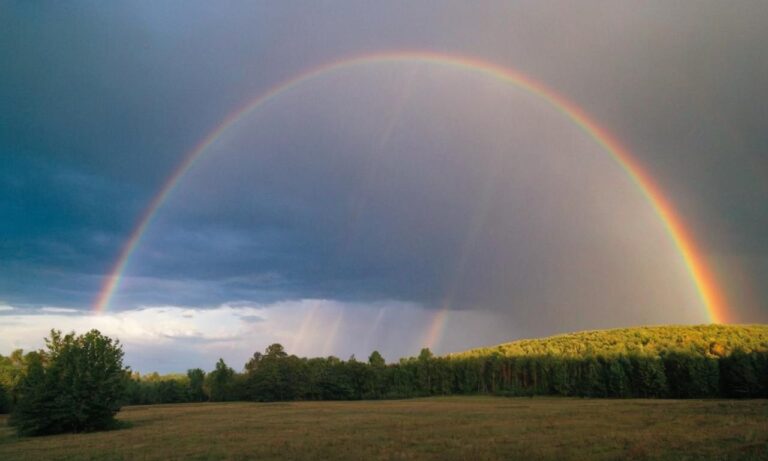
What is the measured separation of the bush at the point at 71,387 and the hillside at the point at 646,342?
9576cm

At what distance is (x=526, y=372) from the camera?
13350 cm

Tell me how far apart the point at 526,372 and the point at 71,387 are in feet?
343

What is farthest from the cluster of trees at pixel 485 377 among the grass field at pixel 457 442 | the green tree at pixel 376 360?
the grass field at pixel 457 442

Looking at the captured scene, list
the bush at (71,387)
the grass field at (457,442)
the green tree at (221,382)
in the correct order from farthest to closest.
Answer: the green tree at (221,382)
the bush at (71,387)
the grass field at (457,442)

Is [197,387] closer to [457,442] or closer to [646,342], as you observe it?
[646,342]

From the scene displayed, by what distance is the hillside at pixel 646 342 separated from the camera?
112875mm

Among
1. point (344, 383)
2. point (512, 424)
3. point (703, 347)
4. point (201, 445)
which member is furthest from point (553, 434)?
point (344, 383)

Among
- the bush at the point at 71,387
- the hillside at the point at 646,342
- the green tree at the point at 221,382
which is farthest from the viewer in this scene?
the green tree at the point at 221,382

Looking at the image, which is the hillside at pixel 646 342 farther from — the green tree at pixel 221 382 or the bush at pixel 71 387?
the bush at pixel 71 387

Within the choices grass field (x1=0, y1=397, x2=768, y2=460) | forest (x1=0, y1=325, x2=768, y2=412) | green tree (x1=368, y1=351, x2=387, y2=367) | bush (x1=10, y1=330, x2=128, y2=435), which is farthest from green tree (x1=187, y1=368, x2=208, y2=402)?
grass field (x1=0, y1=397, x2=768, y2=460)

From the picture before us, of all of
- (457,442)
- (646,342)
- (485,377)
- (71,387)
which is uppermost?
(646,342)

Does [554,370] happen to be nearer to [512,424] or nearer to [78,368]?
[512,424]

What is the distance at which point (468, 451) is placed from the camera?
25234 millimetres

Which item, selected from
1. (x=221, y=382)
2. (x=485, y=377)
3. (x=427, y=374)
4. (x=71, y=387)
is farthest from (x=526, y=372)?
(x=71, y=387)
